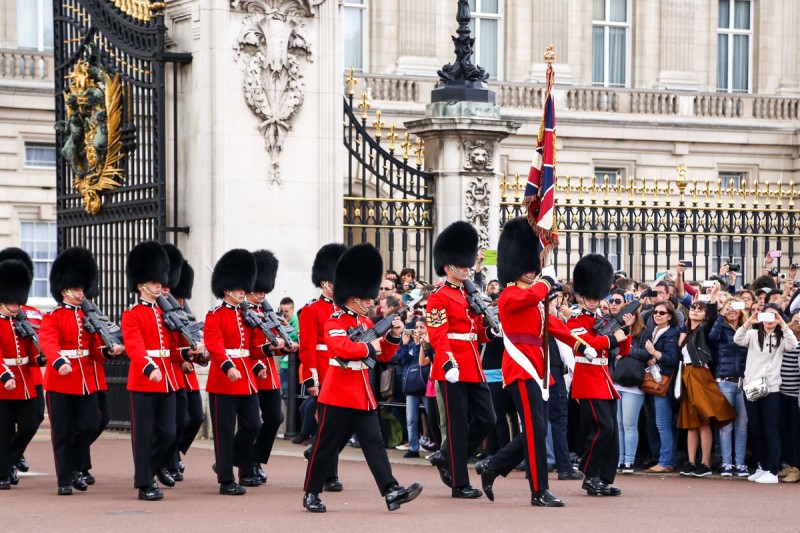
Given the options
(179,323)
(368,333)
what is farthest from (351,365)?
(179,323)

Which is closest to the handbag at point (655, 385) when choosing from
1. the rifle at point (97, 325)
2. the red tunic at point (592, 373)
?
the red tunic at point (592, 373)

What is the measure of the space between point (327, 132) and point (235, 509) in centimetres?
489

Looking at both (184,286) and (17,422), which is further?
(184,286)

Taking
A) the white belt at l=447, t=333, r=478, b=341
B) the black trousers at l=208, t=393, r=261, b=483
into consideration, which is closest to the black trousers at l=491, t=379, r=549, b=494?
the white belt at l=447, t=333, r=478, b=341

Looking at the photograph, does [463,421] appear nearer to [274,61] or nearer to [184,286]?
[184,286]

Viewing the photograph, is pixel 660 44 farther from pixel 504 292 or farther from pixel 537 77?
pixel 504 292

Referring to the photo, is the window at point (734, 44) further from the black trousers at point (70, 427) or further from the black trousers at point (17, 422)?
the black trousers at point (70, 427)

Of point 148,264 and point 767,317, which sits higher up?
point 148,264

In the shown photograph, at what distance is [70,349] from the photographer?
39.9ft

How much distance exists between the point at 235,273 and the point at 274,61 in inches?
121

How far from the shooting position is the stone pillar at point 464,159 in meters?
16.0

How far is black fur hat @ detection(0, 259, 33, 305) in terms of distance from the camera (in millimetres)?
12633

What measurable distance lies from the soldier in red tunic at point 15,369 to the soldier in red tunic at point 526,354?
3.25 metres

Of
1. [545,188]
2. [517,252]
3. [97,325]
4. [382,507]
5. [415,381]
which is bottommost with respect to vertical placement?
[382,507]
